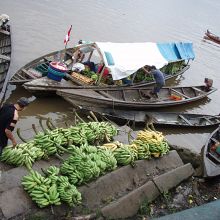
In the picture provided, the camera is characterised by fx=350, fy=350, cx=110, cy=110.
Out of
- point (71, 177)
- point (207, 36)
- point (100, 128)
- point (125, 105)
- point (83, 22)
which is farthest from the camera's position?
point (207, 36)

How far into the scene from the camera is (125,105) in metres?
12.6

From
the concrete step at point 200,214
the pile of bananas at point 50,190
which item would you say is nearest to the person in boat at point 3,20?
the pile of bananas at point 50,190

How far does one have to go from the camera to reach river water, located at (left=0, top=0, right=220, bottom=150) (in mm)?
13469

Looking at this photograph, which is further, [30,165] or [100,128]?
[100,128]

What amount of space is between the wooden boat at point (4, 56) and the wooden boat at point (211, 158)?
6101 mm

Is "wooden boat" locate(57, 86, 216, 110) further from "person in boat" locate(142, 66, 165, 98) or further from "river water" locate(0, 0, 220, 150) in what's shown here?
"river water" locate(0, 0, 220, 150)

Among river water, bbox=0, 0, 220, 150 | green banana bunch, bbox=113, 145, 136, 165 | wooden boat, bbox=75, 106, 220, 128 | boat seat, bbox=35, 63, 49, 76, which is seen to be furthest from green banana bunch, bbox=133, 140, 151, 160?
boat seat, bbox=35, 63, 49, 76

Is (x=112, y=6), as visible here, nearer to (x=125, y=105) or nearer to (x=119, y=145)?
(x=125, y=105)

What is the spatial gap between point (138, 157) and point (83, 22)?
18.3m

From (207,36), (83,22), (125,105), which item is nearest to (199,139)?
(125,105)

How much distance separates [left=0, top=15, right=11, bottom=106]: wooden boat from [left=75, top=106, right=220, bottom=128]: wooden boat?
8.34 feet

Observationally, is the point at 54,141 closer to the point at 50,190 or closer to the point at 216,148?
the point at 50,190

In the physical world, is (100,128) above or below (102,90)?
above

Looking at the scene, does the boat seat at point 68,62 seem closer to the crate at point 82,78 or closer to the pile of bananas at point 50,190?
the crate at point 82,78
